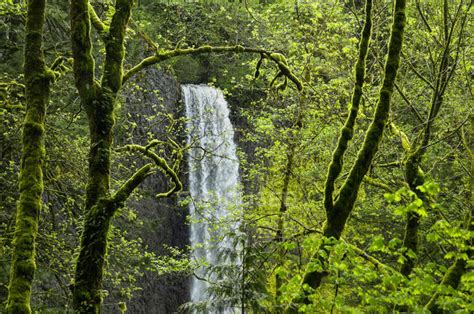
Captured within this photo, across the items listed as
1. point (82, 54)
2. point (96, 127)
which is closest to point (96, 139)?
point (96, 127)

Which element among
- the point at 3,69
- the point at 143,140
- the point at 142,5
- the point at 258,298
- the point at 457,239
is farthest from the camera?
the point at 142,5

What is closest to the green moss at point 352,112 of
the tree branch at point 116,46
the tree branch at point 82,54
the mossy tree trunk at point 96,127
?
the mossy tree trunk at point 96,127

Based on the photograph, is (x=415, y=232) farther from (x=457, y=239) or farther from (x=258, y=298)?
(x=258, y=298)

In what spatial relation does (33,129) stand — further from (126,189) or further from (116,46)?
(116,46)

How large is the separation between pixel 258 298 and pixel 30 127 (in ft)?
9.83

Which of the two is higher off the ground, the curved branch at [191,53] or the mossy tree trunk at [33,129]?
the curved branch at [191,53]

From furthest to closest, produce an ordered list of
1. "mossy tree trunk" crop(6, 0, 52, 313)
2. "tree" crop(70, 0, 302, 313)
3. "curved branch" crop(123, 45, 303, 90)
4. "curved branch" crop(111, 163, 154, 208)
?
"curved branch" crop(123, 45, 303, 90)
"curved branch" crop(111, 163, 154, 208)
"tree" crop(70, 0, 302, 313)
"mossy tree trunk" crop(6, 0, 52, 313)

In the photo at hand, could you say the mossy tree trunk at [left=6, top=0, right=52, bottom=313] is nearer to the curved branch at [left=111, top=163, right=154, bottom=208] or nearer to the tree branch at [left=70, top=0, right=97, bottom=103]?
the tree branch at [left=70, top=0, right=97, bottom=103]

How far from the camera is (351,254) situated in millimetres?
5301

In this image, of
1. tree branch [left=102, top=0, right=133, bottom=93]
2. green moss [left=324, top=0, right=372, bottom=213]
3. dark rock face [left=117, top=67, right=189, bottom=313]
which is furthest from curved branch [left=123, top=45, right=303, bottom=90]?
dark rock face [left=117, top=67, right=189, bottom=313]

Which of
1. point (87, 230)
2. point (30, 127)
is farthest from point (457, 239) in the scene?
point (30, 127)

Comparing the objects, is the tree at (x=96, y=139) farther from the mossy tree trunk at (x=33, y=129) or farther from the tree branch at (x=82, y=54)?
the mossy tree trunk at (x=33, y=129)

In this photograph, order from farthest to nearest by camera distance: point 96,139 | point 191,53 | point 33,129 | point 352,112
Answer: point 191,53, point 352,112, point 96,139, point 33,129

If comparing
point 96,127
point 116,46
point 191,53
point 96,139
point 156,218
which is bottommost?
point 156,218
